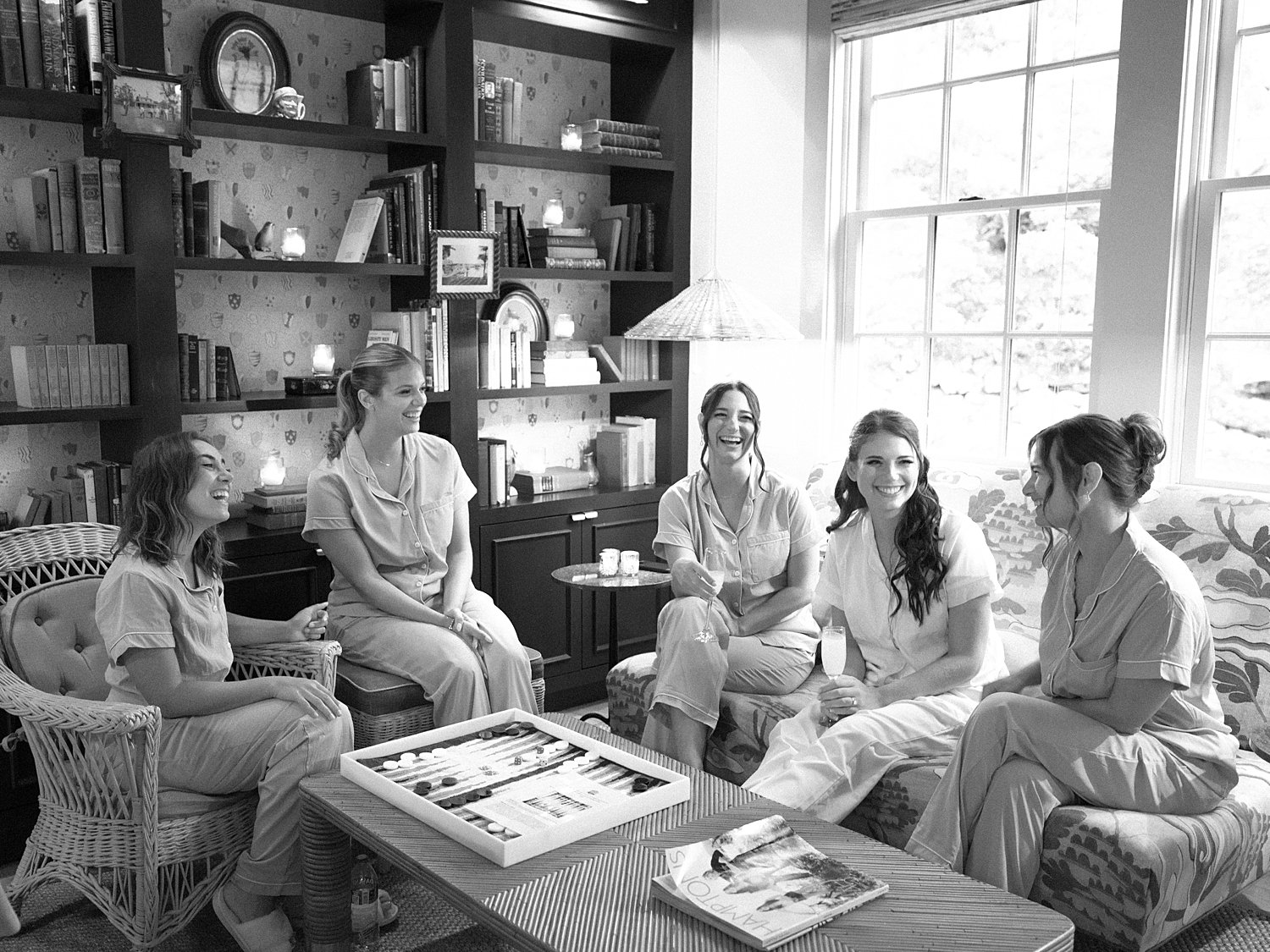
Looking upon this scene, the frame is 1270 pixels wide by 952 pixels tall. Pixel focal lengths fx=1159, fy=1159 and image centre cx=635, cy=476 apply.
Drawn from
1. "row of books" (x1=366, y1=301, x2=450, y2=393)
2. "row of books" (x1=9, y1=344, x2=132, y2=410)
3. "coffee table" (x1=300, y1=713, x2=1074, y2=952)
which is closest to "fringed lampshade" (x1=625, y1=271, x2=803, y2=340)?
"row of books" (x1=366, y1=301, x2=450, y2=393)

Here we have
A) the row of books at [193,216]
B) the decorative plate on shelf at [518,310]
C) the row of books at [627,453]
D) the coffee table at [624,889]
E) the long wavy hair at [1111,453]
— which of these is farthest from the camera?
the row of books at [627,453]

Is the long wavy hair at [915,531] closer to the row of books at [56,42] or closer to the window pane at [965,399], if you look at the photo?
the window pane at [965,399]

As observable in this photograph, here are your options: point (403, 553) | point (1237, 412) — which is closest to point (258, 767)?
point (403, 553)

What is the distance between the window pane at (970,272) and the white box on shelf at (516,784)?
2.39 m

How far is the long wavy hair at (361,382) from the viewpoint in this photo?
3264mm

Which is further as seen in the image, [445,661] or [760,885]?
[445,661]

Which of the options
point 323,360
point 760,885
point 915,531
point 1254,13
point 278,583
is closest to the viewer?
point 760,885

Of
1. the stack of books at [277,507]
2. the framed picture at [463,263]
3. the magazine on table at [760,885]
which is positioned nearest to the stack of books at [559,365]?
the framed picture at [463,263]

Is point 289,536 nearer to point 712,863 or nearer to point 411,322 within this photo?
point 411,322

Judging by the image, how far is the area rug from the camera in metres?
2.54

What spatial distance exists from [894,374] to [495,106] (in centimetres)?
178

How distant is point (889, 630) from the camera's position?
288 centimetres

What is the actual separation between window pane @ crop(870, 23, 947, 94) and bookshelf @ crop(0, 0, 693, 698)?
73 centimetres

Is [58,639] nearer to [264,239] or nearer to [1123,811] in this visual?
[264,239]
